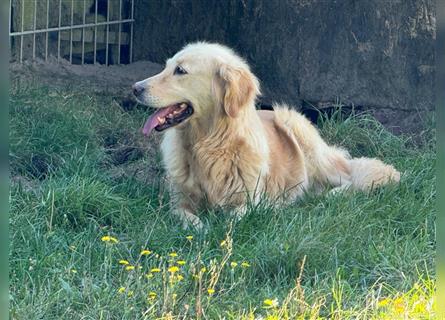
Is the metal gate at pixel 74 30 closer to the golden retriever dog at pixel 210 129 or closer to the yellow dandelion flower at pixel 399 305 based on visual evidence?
the golden retriever dog at pixel 210 129

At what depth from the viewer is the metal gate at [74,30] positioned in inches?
299

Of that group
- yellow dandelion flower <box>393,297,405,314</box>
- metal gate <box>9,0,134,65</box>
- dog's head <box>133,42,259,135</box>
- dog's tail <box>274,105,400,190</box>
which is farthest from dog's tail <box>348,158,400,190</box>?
metal gate <box>9,0,134,65</box>

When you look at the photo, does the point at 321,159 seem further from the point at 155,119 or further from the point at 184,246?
the point at 184,246

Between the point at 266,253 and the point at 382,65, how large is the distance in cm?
315

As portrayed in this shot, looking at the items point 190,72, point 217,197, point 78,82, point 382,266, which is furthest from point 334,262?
point 78,82

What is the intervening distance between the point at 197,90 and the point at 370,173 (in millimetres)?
1280

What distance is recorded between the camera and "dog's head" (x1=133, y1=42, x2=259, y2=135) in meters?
5.55

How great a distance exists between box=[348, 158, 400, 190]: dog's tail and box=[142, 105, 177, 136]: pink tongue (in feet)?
4.26

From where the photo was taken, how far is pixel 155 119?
18.2 ft

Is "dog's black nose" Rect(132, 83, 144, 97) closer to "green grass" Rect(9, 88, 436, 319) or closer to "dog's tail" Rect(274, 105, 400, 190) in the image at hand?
"green grass" Rect(9, 88, 436, 319)

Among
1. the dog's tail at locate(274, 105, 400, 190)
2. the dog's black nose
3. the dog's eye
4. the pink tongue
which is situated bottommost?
the dog's tail at locate(274, 105, 400, 190)

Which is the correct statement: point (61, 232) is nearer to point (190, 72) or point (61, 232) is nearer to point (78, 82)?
point (190, 72)

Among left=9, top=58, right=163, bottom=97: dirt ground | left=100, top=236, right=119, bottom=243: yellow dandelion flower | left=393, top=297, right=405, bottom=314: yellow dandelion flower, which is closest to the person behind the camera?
left=393, top=297, right=405, bottom=314: yellow dandelion flower

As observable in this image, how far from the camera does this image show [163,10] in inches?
311
